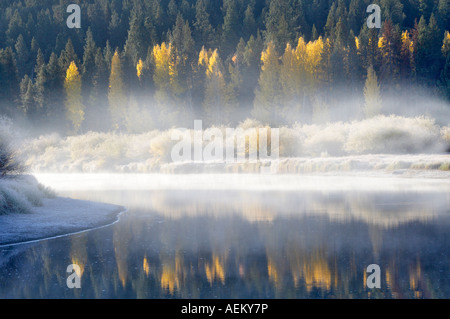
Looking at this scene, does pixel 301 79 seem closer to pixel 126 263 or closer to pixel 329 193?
pixel 329 193

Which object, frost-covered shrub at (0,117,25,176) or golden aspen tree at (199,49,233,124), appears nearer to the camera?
frost-covered shrub at (0,117,25,176)

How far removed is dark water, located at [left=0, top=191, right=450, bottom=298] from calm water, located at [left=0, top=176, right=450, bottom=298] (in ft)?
0.06

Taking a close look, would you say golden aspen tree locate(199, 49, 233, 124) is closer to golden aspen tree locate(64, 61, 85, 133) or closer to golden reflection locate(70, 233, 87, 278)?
golden aspen tree locate(64, 61, 85, 133)

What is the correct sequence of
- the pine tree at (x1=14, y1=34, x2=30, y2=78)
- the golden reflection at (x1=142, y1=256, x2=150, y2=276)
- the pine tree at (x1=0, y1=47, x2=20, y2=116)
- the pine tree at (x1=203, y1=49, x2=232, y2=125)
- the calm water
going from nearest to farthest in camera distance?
the calm water
the golden reflection at (x1=142, y1=256, x2=150, y2=276)
the pine tree at (x1=203, y1=49, x2=232, y2=125)
the pine tree at (x1=0, y1=47, x2=20, y2=116)
the pine tree at (x1=14, y1=34, x2=30, y2=78)

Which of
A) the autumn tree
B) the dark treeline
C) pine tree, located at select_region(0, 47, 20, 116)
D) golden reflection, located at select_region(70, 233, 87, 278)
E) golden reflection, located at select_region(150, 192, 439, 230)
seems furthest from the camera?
pine tree, located at select_region(0, 47, 20, 116)

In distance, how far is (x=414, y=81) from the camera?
6253 centimetres

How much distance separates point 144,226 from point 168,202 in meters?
6.36

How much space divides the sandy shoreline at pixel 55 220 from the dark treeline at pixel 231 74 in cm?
3898

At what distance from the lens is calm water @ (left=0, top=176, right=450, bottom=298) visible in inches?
357

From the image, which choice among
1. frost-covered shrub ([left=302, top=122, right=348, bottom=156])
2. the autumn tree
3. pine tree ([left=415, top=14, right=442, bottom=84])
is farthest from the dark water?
pine tree ([left=415, top=14, right=442, bottom=84])

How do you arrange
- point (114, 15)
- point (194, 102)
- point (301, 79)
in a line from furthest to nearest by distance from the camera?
point (114, 15)
point (194, 102)
point (301, 79)

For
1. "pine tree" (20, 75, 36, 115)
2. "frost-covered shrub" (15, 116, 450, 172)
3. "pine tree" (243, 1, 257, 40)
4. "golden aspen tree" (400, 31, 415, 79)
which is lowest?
"frost-covered shrub" (15, 116, 450, 172)

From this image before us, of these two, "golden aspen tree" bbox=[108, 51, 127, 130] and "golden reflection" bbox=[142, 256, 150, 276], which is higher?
"golden aspen tree" bbox=[108, 51, 127, 130]
